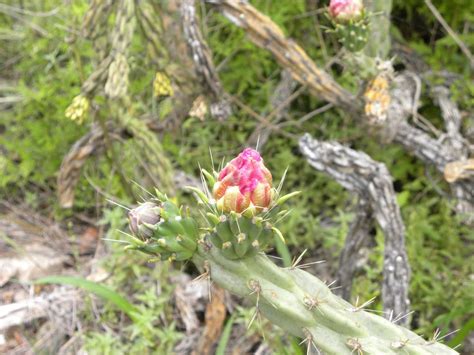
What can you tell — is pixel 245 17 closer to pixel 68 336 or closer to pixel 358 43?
pixel 358 43

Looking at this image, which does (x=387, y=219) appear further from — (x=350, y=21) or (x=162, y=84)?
(x=162, y=84)

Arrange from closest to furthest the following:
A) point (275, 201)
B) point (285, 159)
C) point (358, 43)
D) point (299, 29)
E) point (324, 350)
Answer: point (275, 201)
point (324, 350)
point (358, 43)
point (285, 159)
point (299, 29)

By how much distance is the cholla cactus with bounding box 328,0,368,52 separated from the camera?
2.09 m

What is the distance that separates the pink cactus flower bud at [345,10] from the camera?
2.08 meters

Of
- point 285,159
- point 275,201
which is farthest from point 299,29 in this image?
point 275,201

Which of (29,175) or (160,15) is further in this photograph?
(29,175)

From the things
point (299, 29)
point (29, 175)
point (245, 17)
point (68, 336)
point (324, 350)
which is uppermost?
point (245, 17)

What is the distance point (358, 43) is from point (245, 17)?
0.47 m

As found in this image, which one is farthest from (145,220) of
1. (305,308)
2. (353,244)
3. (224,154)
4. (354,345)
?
(224,154)

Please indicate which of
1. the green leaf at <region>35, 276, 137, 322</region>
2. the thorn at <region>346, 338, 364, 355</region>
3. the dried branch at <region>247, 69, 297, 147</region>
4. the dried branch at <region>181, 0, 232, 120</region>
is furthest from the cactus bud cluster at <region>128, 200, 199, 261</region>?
the dried branch at <region>247, 69, 297, 147</region>

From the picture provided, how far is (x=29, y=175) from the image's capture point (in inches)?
122

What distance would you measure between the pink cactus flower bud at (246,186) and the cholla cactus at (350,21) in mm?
1077

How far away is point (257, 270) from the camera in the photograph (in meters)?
1.34

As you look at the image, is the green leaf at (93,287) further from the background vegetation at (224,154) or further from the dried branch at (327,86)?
the dried branch at (327,86)
